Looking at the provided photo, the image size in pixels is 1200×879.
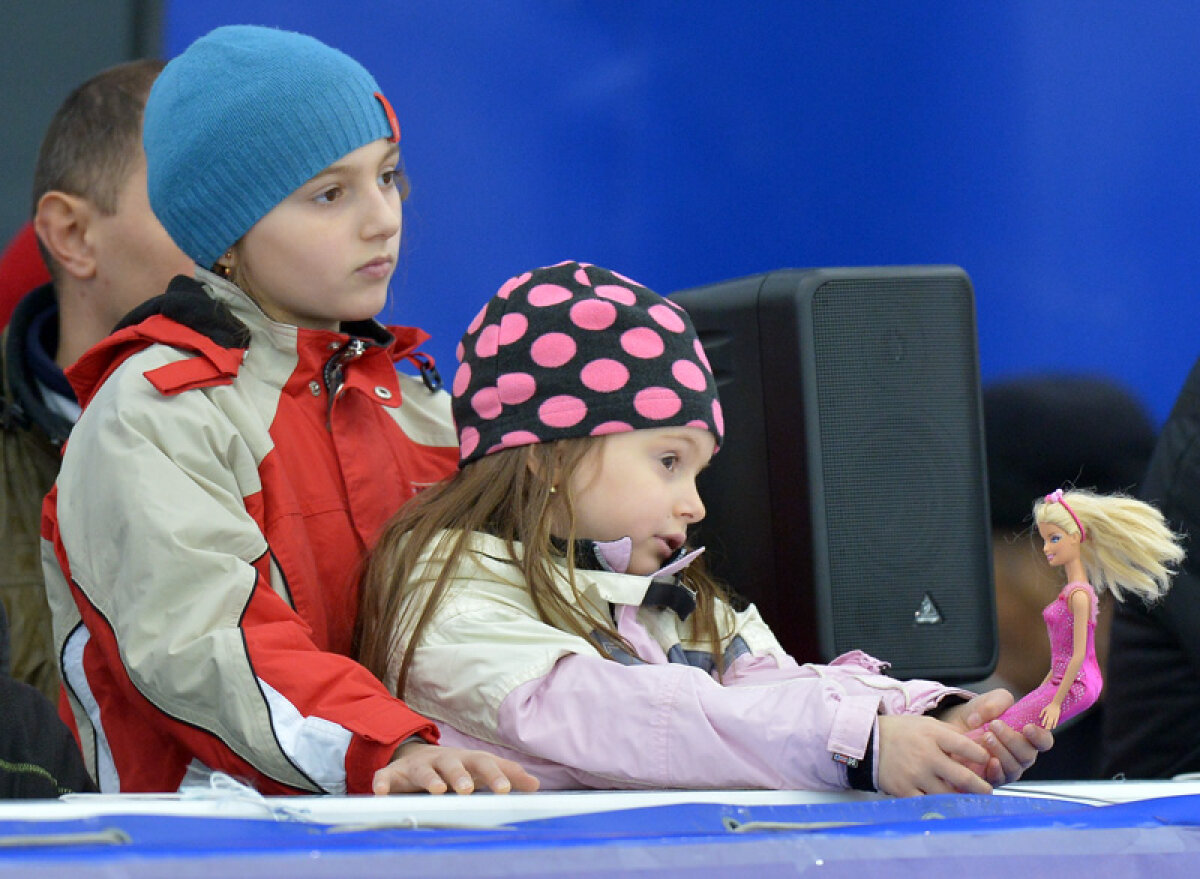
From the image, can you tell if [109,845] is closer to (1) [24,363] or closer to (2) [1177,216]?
(1) [24,363]

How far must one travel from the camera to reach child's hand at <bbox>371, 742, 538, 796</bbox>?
3.92 ft

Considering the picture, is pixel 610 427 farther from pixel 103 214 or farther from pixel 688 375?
pixel 103 214

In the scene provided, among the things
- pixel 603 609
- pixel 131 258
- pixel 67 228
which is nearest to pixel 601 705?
pixel 603 609

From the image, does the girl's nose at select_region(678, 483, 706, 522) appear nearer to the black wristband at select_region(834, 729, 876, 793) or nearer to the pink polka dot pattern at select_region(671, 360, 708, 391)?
the pink polka dot pattern at select_region(671, 360, 708, 391)

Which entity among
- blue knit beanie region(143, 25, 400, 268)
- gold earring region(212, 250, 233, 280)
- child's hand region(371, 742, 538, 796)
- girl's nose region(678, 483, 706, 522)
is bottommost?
child's hand region(371, 742, 538, 796)

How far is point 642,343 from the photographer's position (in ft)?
5.38

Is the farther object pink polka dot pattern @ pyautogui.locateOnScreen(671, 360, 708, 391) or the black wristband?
pink polka dot pattern @ pyautogui.locateOnScreen(671, 360, 708, 391)

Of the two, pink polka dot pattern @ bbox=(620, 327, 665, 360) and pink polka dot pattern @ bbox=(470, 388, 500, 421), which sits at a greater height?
pink polka dot pattern @ bbox=(620, 327, 665, 360)

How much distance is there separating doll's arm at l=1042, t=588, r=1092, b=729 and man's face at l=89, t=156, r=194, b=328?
1.62 meters

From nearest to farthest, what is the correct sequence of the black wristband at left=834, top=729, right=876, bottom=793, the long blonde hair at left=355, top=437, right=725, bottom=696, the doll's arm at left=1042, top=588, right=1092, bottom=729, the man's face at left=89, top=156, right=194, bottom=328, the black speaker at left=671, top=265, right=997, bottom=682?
the doll's arm at left=1042, top=588, right=1092, bottom=729, the black wristband at left=834, top=729, right=876, bottom=793, the long blonde hair at left=355, top=437, right=725, bottom=696, the black speaker at left=671, top=265, right=997, bottom=682, the man's face at left=89, top=156, right=194, bottom=328

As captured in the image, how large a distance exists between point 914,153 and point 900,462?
1.28 m

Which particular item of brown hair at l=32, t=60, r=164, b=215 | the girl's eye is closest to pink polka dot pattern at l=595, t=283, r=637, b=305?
the girl's eye

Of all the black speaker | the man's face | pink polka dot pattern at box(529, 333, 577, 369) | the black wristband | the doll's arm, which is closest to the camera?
the doll's arm

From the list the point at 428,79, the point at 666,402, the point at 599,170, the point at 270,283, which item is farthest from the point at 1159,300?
the point at 270,283
